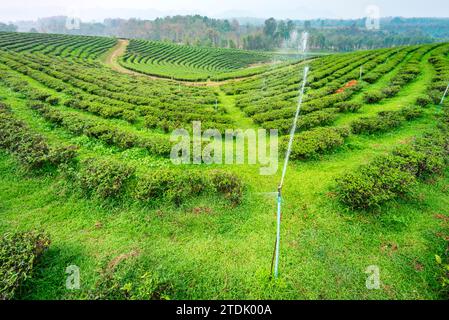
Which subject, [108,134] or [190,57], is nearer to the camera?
[108,134]

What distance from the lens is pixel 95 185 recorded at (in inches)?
382

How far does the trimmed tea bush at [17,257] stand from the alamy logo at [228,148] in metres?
6.47

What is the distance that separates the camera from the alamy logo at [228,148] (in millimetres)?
12562

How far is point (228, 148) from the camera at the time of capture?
1409 cm

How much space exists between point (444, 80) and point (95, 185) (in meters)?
29.0

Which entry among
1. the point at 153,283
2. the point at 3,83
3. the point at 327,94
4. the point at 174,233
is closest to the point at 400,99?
the point at 327,94

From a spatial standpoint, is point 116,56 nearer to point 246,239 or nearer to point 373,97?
point 373,97

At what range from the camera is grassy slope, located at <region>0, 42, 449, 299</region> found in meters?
6.65

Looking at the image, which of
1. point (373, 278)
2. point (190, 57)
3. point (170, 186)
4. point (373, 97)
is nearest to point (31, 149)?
point (170, 186)

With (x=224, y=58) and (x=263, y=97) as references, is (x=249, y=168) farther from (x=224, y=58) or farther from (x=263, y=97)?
(x=224, y=58)

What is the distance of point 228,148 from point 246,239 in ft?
22.7

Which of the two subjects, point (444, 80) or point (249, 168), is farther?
point (444, 80)

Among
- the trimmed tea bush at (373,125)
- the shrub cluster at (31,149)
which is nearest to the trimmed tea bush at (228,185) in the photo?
the shrub cluster at (31,149)

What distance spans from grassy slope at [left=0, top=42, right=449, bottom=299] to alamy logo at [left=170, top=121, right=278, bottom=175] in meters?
2.12
